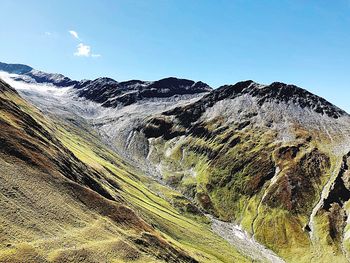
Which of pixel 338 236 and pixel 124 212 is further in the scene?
pixel 338 236

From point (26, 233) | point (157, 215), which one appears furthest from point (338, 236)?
point (26, 233)

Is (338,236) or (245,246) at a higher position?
(338,236)

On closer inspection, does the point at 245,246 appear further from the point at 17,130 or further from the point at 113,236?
the point at 17,130

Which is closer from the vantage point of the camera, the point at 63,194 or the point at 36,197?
the point at 36,197

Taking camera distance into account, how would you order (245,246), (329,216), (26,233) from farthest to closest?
(329,216) < (245,246) < (26,233)

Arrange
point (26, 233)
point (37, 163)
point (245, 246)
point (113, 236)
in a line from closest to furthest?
point (26, 233) < point (113, 236) < point (37, 163) < point (245, 246)

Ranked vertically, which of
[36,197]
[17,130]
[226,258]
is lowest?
[226,258]

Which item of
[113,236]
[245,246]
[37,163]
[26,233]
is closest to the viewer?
[26,233]

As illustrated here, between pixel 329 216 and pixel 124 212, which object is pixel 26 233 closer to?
pixel 124 212

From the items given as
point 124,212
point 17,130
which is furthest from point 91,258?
point 17,130
